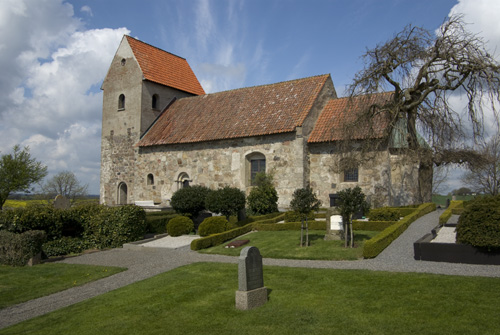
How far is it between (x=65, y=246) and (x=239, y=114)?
41.9 ft

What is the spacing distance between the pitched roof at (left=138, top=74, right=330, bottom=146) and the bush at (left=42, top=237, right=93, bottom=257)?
32.8ft

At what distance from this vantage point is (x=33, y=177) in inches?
1168

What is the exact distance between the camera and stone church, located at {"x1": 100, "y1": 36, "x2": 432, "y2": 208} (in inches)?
805

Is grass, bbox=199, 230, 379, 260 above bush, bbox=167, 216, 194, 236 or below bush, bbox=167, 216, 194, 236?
below

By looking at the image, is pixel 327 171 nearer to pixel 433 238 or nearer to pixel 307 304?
pixel 433 238

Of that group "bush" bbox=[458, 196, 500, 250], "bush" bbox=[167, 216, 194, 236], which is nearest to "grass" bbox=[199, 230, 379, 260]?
"bush" bbox=[458, 196, 500, 250]

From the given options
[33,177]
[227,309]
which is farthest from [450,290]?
[33,177]

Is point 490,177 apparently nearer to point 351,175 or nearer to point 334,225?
point 351,175

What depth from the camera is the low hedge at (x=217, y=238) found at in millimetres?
13899

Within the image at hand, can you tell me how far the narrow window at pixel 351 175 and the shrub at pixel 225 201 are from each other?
6.06 metres

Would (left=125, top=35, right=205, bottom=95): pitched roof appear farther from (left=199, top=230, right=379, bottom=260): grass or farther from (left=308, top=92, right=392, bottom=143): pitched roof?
(left=199, top=230, right=379, bottom=260): grass

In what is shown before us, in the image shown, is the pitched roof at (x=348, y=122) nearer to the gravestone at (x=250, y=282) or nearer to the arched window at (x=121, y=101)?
the gravestone at (x=250, y=282)

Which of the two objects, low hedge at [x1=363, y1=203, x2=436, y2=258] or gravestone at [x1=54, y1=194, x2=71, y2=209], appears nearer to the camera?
low hedge at [x1=363, y1=203, x2=436, y2=258]

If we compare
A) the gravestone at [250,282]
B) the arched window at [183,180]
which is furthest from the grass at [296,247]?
the arched window at [183,180]
